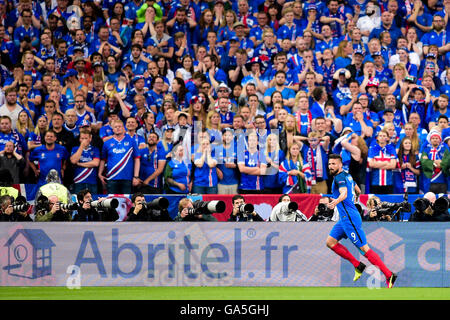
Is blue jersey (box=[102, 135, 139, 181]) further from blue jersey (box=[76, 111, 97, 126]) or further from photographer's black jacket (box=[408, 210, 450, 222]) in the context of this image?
photographer's black jacket (box=[408, 210, 450, 222])

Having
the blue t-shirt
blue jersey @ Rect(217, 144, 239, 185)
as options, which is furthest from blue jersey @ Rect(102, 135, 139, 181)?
the blue t-shirt

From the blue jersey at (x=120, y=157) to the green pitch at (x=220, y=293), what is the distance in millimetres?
4639

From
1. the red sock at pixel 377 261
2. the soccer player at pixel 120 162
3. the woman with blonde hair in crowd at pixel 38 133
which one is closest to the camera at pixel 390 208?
the red sock at pixel 377 261

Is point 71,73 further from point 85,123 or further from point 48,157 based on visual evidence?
point 48,157

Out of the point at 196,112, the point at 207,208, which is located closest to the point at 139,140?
the point at 196,112

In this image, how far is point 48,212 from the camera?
1298 cm

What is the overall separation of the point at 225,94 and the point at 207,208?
5.85 metres

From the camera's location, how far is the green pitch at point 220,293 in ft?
37.1

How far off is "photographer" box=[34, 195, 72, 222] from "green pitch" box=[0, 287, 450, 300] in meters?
1.21
